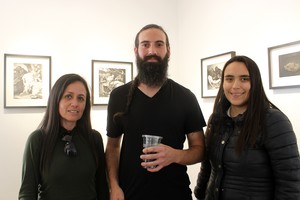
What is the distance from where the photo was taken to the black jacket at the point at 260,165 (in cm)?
140

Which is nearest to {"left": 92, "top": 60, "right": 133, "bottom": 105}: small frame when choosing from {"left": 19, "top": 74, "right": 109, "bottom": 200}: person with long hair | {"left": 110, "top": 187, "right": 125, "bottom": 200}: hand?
{"left": 19, "top": 74, "right": 109, "bottom": 200}: person with long hair

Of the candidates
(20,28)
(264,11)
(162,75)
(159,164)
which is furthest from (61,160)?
(264,11)

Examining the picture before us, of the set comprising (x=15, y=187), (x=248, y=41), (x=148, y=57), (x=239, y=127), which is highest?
(x=248, y=41)

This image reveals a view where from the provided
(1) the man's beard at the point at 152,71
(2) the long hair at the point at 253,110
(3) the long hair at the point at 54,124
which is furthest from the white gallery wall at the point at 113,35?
(3) the long hair at the point at 54,124

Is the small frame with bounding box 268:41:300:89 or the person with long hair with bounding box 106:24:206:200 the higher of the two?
the small frame with bounding box 268:41:300:89

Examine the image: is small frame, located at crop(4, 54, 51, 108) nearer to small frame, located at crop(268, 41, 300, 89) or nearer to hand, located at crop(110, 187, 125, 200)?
hand, located at crop(110, 187, 125, 200)

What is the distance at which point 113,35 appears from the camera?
11.1 ft

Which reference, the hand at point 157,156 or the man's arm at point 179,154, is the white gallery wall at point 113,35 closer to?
the man's arm at point 179,154

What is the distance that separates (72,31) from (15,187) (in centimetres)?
175

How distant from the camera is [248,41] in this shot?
2.63 m

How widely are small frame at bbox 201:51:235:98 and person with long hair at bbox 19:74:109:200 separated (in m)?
1.60

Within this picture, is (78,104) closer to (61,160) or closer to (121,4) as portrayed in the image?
(61,160)

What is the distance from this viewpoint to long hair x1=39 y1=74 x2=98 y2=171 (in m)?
1.64

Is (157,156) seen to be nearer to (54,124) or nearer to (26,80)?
(54,124)
